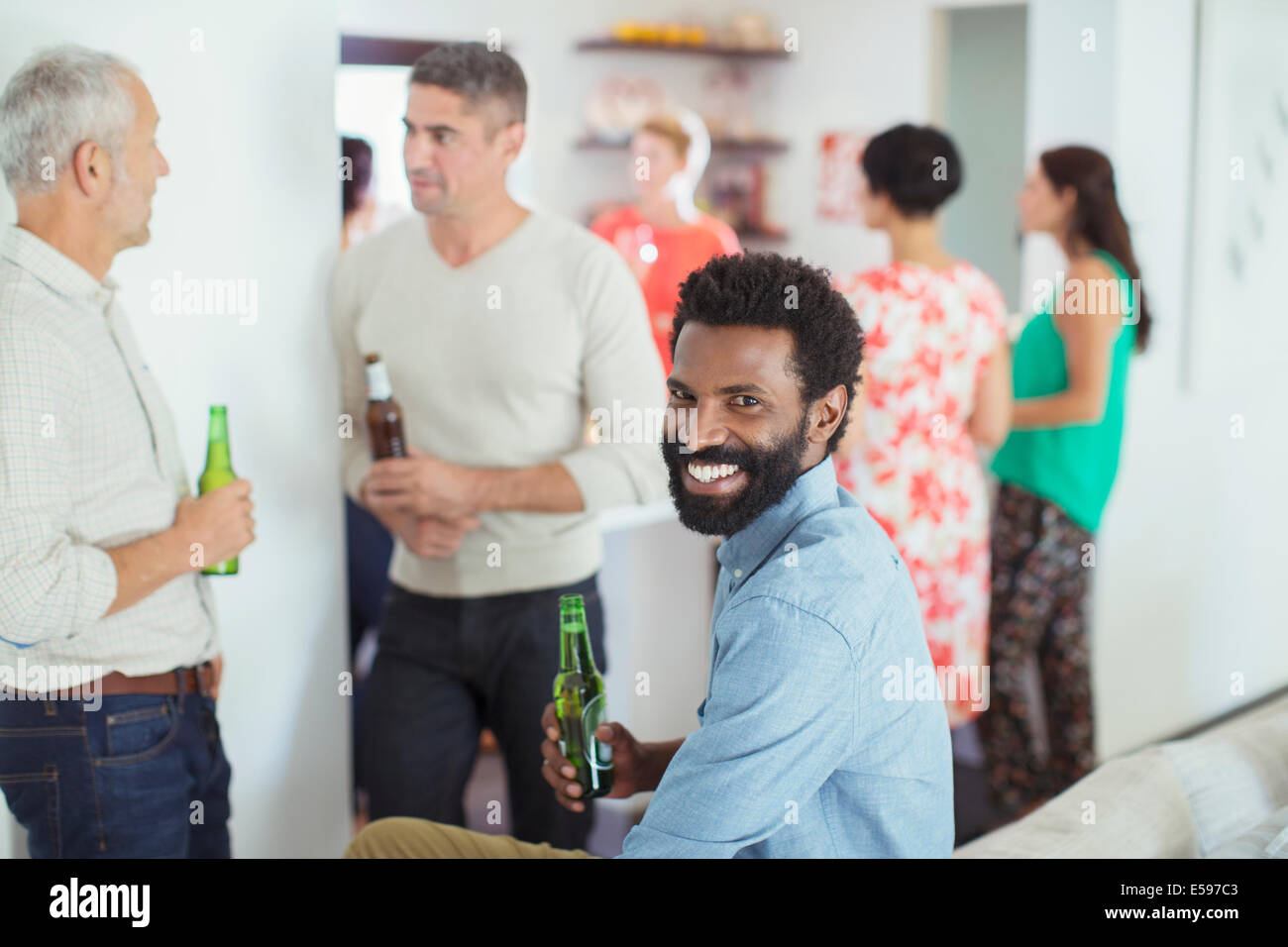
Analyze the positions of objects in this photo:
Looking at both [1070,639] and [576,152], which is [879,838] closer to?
[1070,639]

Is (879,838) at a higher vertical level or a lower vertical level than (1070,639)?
higher

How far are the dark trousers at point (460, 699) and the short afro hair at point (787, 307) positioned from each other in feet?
2.24

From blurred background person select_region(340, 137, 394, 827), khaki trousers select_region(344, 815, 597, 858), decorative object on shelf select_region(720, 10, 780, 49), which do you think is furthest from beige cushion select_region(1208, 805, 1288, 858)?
decorative object on shelf select_region(720, 10, 780, 49)

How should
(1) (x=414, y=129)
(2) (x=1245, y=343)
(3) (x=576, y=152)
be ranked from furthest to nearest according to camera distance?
(3) (x=576, y=152) → (2) (x=1245, y=343) → (1) (x=414, y=129)

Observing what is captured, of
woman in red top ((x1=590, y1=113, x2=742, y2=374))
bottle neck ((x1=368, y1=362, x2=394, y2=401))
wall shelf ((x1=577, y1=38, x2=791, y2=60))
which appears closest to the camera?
bottle neck ((x1=368, y1=362, x2=394, y2=401))

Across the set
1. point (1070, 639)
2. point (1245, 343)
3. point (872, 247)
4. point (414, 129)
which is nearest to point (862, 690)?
point (414, 129)

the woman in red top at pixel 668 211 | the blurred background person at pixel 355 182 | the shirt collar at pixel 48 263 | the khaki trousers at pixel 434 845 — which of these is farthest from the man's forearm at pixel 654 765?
the woman in red top at pixel 668 211

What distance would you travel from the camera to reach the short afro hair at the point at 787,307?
108 centimetres

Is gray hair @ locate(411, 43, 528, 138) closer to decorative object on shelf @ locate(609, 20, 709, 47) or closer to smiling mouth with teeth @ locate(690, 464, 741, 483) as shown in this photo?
smiling mouth with teeth @ locate(690, 464, 741, 483)

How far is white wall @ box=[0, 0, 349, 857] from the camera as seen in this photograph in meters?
1.53

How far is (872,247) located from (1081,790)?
3462 millimetres

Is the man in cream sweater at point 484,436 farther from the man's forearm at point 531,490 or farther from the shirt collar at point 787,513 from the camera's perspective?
the shirt collar at point 787,513

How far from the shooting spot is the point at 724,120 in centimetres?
488

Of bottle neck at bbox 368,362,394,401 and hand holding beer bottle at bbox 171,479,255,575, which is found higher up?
bottle neck at bbox 368,362,394,401
